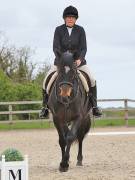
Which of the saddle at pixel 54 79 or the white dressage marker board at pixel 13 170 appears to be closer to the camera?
the white dressage marker board at pixel 13 170

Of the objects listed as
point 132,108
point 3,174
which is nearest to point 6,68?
point 132,108

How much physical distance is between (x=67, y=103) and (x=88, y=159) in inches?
121

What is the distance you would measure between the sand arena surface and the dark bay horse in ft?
1.86

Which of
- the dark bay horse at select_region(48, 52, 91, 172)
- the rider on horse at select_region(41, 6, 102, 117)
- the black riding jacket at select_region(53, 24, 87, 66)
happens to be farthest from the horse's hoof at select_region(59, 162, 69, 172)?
the black riding jacket at select_region(53, 24, 87, 66)

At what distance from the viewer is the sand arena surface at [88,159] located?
32.7 feet

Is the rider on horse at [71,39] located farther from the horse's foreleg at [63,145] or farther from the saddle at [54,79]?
the horse's foreleg at [63,145]

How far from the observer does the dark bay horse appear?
10.6 m

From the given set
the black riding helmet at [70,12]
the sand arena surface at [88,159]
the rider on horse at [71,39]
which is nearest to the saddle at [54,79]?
the rider on horse at [71,39]

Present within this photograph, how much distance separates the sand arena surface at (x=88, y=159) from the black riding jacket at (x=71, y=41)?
207cm

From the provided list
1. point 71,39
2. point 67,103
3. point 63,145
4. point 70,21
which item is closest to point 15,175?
point 67,103

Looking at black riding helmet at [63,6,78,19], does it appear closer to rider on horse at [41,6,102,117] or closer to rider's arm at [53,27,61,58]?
rider on horse at [41,6,102,117]

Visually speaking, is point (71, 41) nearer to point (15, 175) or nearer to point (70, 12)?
point (70, 12)

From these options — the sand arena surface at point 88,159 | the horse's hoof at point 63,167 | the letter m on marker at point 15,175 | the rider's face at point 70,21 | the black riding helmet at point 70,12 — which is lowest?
the sand arena surface at point 88,159

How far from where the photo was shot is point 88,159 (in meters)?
13.5
